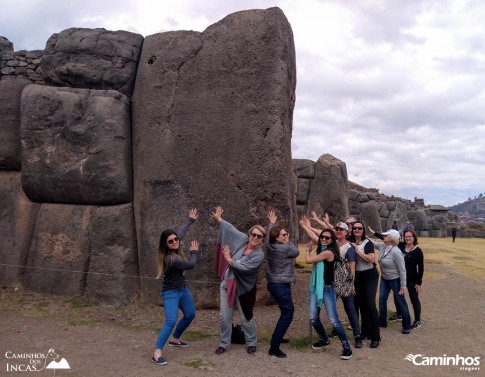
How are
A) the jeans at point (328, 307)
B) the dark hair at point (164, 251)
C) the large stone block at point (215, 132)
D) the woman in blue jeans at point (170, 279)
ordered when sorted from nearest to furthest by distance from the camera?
the woman in blue jeans at point (170, 279) < the dark hair at point (164, 251) < the jeans at point (328, 307) < the large stone block at point (215, 132)

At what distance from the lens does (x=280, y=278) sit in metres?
5.15

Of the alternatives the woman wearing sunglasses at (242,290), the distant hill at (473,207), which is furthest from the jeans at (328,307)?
the distant hill at (473,207)

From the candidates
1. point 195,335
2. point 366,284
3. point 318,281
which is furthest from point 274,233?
point 195,335

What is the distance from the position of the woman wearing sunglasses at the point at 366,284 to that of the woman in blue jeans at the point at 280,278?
987mm

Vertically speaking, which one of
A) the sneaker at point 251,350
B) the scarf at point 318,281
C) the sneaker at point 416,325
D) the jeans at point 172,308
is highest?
the scarf at point 318,281

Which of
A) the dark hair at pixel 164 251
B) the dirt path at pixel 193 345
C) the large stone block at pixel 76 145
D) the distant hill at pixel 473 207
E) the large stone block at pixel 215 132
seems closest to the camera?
the dirt path at pixel 193 345

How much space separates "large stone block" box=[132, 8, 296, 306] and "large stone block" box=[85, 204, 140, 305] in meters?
0.20

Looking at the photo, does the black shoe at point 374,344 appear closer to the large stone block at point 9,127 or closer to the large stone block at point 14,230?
the large stone block at point 14,230

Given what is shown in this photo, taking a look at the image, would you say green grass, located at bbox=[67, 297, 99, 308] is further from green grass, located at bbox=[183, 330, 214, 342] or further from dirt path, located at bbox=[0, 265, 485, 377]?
green grass, located at bbox=[183, 330, 214, 342]

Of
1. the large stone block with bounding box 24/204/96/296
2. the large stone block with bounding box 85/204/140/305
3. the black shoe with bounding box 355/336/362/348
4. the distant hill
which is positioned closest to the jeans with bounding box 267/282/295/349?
the black shoe with bounding box 355/336/362/348

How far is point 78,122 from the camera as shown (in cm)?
748

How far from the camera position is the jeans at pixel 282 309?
5090 millimetres

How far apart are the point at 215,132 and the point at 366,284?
130 inches

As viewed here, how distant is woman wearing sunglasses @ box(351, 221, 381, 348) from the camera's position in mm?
5605
